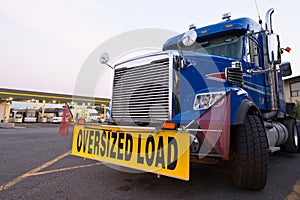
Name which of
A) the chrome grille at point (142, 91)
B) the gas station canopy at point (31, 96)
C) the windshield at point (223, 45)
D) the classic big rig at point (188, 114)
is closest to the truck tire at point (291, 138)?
the classic big rig at point (188, 114)

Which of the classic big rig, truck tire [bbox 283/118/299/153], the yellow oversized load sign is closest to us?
the yellow oversized load sign

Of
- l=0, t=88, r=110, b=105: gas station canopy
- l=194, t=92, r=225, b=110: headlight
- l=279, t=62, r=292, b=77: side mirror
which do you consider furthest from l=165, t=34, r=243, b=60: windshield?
l=0, t=88, r=110, b=105: gas station canopy

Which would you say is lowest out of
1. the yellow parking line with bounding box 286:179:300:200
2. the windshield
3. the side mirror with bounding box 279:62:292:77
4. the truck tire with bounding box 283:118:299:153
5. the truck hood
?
the yellow parking line with bounding box 286:179:300:200

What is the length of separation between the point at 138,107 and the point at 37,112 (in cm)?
2813

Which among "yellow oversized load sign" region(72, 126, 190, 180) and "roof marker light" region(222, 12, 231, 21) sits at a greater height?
"roof marker light" region(222, 12, 231, 21)

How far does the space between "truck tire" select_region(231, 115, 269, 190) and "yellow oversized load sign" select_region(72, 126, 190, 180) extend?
863 mm

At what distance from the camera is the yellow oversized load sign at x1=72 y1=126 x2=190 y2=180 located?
199 centimetres

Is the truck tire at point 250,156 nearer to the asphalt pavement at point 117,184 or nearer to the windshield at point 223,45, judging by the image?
the asphalt pavement at point 117,184

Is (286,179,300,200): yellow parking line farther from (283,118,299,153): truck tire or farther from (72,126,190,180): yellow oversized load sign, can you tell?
(283,118,299,153): truck tire

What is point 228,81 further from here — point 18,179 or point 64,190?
point 18,179

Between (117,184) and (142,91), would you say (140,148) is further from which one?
(142,91)

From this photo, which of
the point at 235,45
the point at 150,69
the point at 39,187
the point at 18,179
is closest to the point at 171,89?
the point at 150,69

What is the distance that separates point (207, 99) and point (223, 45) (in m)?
1.72

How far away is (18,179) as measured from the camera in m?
2.74
